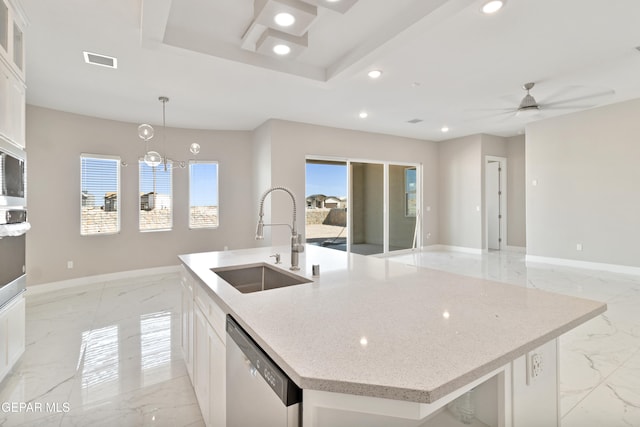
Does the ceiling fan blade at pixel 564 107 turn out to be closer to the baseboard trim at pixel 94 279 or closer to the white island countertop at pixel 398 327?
the white island countertop at pixel 398 327

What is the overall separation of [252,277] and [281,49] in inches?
83.5

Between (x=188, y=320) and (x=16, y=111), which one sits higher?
(x=16, y=111)

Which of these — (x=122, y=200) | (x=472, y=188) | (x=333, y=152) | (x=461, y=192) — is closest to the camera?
(x=122, y=200)

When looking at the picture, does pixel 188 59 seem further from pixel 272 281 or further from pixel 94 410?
pixel 94 410

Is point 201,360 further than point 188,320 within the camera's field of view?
No

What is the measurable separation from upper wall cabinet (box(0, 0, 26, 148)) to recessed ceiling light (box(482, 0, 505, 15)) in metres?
3.55

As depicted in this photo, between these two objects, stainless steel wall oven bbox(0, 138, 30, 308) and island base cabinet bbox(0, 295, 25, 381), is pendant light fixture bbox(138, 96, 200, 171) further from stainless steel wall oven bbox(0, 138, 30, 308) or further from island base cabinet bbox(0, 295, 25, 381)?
island base cabinet bbox(0, 295, 25, 381)

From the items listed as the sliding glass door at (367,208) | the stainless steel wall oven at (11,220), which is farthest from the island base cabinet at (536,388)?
the sliding glass door at (367,208)

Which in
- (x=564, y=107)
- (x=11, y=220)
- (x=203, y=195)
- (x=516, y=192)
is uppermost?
(x=564, y=107)

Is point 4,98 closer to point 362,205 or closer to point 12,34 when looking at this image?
point 12,34

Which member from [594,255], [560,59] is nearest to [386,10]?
[560,59]

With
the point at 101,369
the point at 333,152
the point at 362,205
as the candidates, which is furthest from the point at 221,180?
the point at 101,369

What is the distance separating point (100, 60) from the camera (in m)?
3.21

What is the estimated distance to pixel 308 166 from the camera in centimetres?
612
